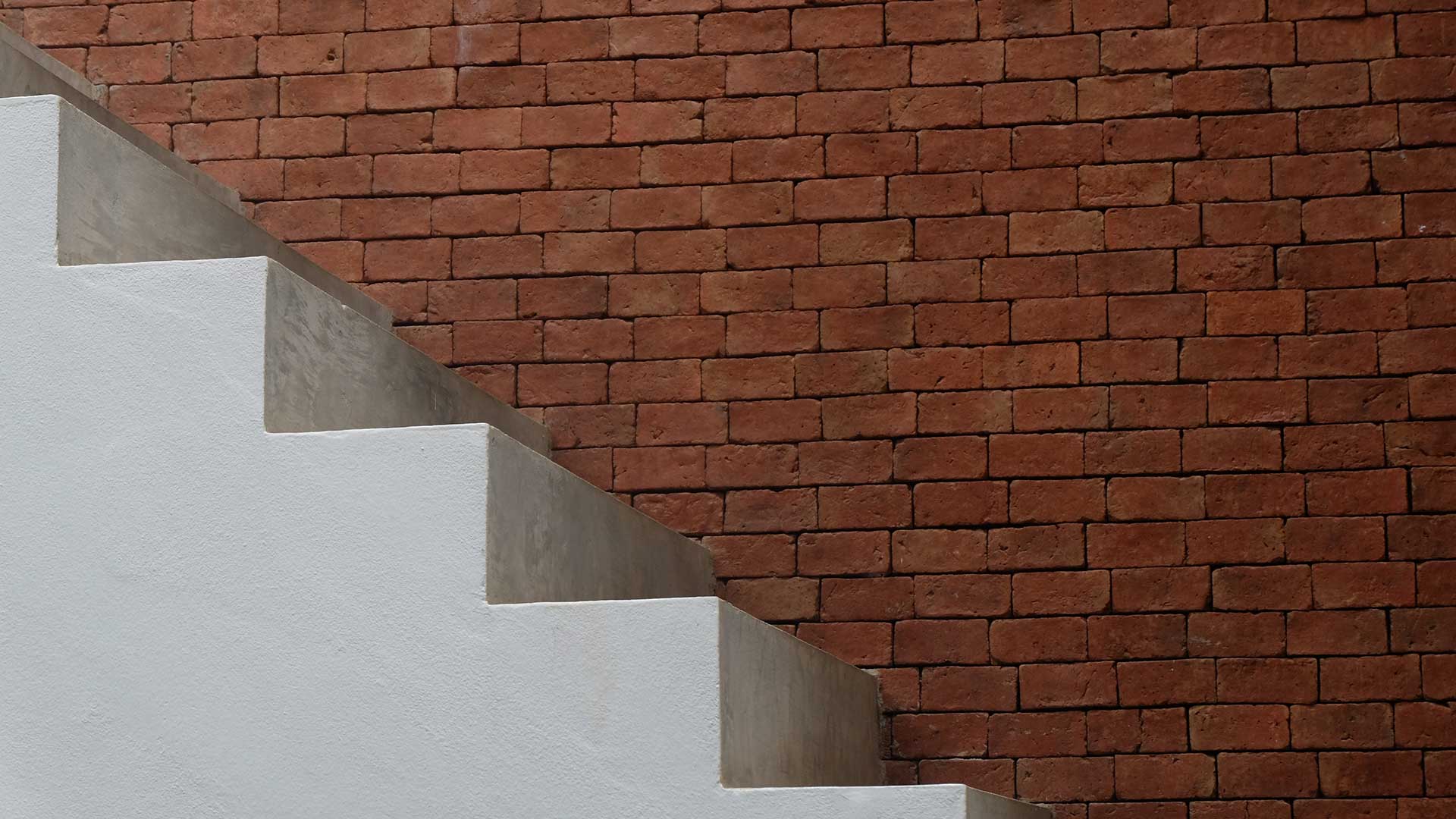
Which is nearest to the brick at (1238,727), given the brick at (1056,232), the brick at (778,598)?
the brick at (778,598)

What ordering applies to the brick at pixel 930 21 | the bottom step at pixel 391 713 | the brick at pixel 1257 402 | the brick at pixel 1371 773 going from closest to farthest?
the bottom step at pixel 391 713, the brick at pixel 1371 773, the brick at pixel 1257 402, the brick at pixel 930 21

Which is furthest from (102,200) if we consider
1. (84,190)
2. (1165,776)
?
(1165,776)

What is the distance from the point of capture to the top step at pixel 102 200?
254cm

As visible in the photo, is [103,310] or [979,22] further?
[979,22]

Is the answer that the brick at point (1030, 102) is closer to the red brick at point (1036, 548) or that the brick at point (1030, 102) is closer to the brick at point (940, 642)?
the red brick at point (1036, 548)

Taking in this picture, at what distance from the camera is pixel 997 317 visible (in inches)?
151

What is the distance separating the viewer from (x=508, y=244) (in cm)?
402

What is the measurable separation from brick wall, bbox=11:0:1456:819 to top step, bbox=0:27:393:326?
1042mm

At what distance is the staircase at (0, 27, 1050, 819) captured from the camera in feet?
7.61

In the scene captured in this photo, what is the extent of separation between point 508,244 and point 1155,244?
4.81ft

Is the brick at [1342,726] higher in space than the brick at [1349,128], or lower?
lower

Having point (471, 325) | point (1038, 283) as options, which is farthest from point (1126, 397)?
point (471, 325)

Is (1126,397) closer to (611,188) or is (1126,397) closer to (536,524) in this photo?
(611,188)

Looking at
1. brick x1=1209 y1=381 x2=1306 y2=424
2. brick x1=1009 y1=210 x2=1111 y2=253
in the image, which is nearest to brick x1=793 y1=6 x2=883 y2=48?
brick x1=1009 y1=210 x2=1111 y2=253
